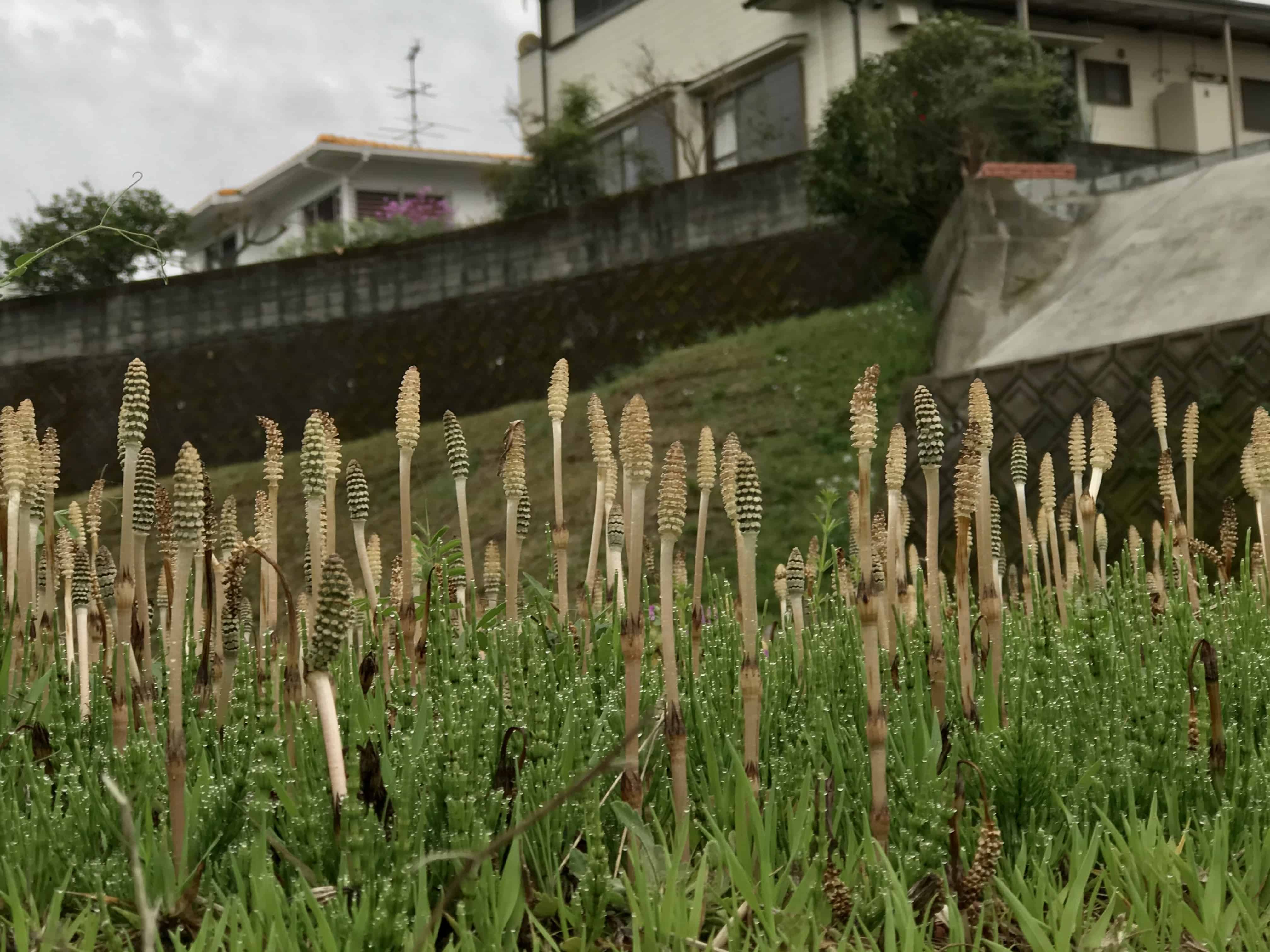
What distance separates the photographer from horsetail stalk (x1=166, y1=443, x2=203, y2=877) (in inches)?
74.8

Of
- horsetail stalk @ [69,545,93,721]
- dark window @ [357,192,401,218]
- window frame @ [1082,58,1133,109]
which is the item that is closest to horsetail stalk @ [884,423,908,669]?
horsetail stalk @ [69,545,93,721]

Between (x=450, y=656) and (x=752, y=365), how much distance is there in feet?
41.0

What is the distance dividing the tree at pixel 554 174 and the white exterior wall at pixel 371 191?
9413mm

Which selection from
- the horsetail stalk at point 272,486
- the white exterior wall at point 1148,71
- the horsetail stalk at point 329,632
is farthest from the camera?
the white exterior wall at point 1148,71

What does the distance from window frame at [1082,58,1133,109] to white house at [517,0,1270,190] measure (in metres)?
0.03

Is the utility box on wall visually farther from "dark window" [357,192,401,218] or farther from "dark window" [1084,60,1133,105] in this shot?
"dark window" [357,192,401,218]

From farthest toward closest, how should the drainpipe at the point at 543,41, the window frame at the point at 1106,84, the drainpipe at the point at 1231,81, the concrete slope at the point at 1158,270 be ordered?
the drainpipe at the point at 543,41 → the window frame at the point at 1106,84 → the drainpipe at the point at 1231,81 → the concrete slope at the point at 1158,270

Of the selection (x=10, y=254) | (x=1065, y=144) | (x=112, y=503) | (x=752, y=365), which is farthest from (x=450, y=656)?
(x=10, y=254)

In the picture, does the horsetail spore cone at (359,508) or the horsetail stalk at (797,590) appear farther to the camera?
the horsetail stalk at (797,590)

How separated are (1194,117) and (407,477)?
25202mm

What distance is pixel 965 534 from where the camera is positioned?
2547 millimetres

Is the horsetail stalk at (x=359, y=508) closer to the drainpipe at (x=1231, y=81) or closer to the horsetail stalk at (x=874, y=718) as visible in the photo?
the horsetail stalk at (x=874, y=718)

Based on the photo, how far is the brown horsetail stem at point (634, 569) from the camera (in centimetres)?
200

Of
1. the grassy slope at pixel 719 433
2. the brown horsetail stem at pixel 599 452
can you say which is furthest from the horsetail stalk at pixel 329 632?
the grassy slope at pixel 719 433
